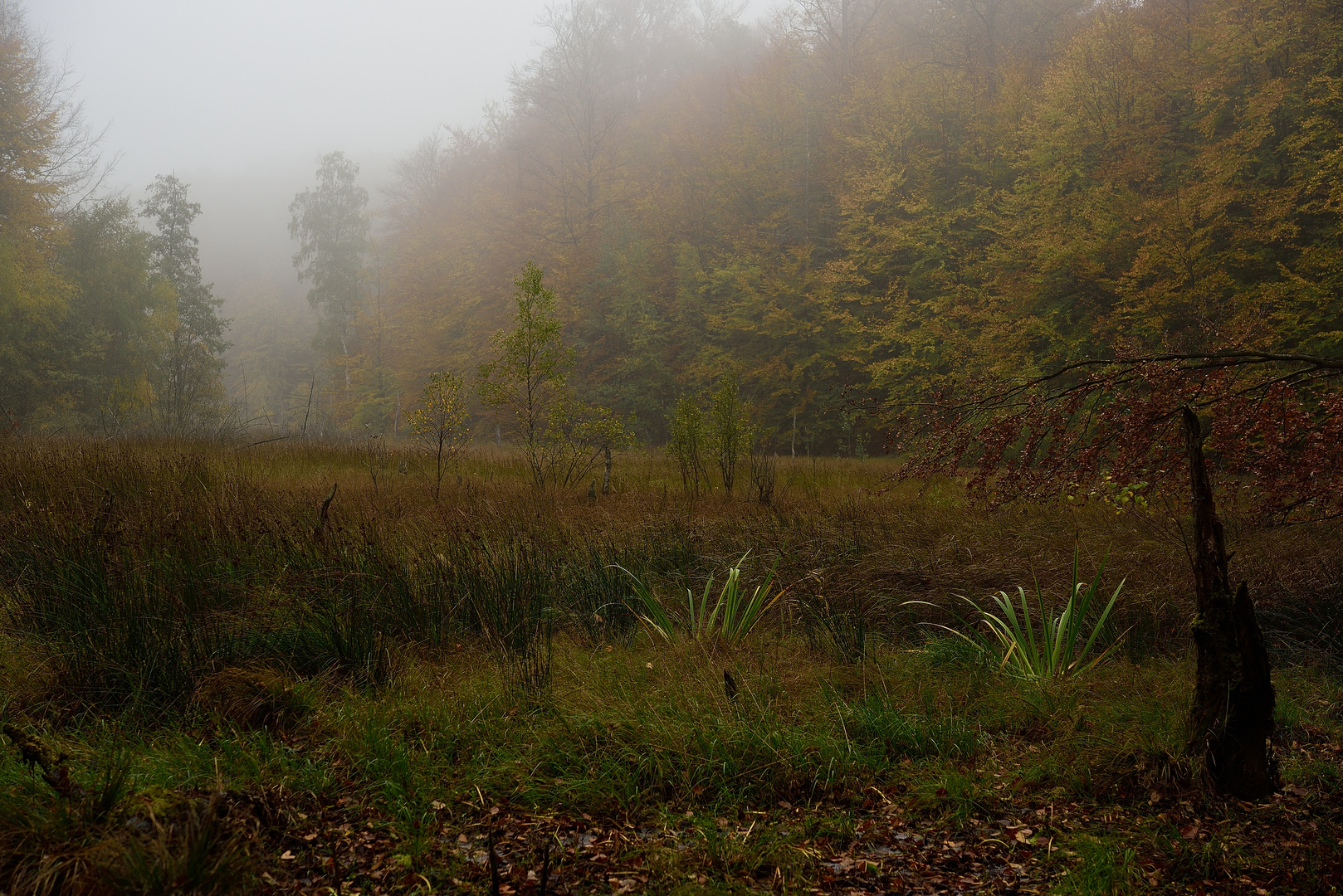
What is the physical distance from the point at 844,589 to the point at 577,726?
3.04 meters

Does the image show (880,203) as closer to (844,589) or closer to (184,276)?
(844,589)

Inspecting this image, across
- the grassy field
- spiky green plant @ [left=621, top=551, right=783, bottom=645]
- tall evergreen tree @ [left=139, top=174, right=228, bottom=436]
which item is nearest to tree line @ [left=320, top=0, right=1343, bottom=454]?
spiky green plant @ [left=621, top=551, right=783, bottom=645]

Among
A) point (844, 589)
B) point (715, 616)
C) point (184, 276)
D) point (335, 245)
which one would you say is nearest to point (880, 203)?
point (844, 589)

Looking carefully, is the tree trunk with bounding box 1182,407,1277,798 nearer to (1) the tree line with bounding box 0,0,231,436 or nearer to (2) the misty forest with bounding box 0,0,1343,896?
(2) the misty forest with bounding box 0,0,1343,896

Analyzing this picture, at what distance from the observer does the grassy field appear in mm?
2168

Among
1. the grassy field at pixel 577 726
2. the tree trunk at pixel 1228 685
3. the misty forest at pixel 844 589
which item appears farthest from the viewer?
the tree trunk at pixel 1228 685

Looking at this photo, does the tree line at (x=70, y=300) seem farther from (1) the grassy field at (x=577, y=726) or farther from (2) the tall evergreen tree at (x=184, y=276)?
(1) the grassy field at (x=577, y=726)

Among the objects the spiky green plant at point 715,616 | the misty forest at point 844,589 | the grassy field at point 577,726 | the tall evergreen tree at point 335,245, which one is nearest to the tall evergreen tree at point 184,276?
the tall evergreen tree at point 335,245

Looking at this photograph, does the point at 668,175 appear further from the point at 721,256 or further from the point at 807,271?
the point at 807,271

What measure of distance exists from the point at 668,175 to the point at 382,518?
19864 millimetres

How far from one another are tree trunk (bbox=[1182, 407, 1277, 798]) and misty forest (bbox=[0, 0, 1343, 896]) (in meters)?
0.01

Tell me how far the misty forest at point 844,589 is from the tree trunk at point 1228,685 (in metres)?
0.01

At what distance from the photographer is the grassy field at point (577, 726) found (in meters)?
2.17

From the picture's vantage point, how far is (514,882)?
84.0 inches
